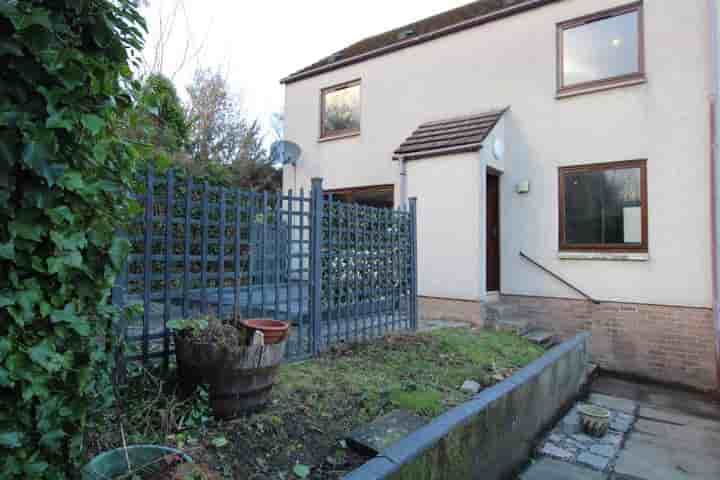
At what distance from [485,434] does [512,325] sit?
384 centimetres

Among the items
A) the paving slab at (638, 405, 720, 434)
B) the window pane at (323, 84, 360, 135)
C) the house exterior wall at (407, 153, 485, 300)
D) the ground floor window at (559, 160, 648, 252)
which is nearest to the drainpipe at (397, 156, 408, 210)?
the house exterior wall at (407, 153, 485, 300)

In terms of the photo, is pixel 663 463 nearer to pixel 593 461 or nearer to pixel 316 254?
pixel 593 461

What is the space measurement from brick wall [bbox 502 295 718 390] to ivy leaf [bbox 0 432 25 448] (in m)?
7.05

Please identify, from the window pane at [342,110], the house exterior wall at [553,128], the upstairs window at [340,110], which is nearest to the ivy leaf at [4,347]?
the house exterior wall at [553,128]

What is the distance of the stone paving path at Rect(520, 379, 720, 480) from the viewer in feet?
11.9

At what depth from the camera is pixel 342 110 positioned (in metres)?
10.0

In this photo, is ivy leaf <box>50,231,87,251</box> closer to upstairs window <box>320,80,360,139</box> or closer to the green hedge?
the green hedge

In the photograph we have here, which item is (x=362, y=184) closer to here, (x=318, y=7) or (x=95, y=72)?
(x=318, y=7)

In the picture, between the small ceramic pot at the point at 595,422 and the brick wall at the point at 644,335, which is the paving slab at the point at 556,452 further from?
the brick wall at the point at 644,335

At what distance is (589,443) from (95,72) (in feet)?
15.6

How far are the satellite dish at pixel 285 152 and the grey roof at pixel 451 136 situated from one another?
3.07 meters

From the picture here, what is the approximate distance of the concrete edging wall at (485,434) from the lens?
7.98ft

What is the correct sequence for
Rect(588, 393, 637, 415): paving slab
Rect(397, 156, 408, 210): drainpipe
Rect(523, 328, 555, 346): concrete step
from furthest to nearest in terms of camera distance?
Rect(397, 156, 408, 210): drainpipe < Rect(523, 328, 555, 346): concrete step < Rect(588, 393, 637, 415): paving slab

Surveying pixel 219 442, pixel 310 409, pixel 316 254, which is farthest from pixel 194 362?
pixel 316 254
